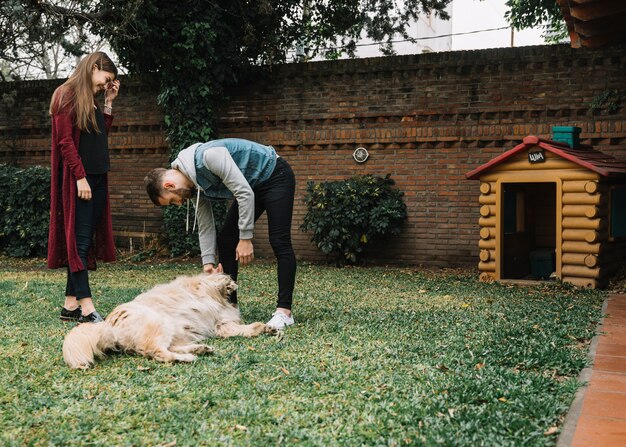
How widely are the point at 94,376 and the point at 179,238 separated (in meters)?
7.69

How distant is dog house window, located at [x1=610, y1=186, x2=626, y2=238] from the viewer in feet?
24.6

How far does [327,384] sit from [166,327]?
109 cm

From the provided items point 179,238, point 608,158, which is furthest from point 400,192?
point 179,238

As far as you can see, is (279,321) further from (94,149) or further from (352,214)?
(352,214)

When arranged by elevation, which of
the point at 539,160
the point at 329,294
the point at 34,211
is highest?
the point at 539,160

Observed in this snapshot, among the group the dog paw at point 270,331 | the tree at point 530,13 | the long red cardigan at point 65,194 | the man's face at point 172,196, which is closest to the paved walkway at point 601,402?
the dog paw at point 270,331

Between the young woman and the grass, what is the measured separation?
0.35 metres

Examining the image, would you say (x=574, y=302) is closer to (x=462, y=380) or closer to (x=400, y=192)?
(x=462, y=380)

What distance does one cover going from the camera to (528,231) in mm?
8773

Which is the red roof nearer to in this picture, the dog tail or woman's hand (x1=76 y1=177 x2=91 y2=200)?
woman's hand (x1=76 y1=177 x2=91 y2=200)

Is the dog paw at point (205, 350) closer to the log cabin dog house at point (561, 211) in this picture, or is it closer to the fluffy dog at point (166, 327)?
the fluffy dog at point (166, 327)

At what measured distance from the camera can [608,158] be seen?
7848 mm

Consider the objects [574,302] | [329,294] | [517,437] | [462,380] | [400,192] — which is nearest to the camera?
[517,437]

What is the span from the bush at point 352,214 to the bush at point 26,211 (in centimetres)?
470
